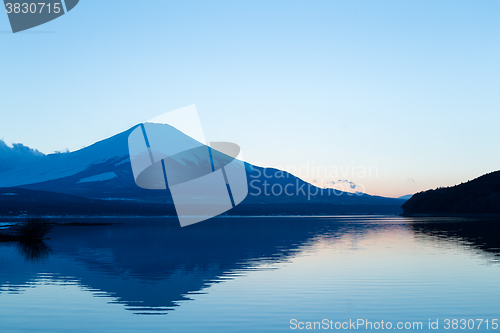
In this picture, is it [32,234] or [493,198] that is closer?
[32,234]

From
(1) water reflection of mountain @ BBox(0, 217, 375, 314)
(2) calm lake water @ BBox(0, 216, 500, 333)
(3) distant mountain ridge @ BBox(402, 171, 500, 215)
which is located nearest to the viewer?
(2) calm lake water @ BBox(0, 216, 500, 333)

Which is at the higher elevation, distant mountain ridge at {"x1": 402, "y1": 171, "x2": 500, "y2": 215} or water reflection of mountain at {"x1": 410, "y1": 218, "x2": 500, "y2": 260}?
distant mountain ridge at {"x1": 402, "y1": 171, "x2": 500, "y2": 215}

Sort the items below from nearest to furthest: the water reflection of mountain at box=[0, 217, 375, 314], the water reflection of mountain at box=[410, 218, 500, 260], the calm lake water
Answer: the calm lake water
the water reflection of mountain at box=[0, 217, 375, 314]
the water reflection of mountain at box=[410, 218, 500, 260]

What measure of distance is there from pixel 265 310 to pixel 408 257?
20598 mm

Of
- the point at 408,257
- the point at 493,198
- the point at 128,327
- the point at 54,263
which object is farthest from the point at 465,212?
the point at 128,327

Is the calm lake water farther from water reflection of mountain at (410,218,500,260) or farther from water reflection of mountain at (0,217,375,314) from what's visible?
water reflection of mountain at (410,218,500,260)

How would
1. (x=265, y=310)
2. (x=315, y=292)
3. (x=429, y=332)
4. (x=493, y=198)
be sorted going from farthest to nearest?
(x=493, y=198) → (x=315, y=292) → (x=265, y=310) → (x=429, y=332)

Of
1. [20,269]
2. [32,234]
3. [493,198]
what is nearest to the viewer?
[20,269]

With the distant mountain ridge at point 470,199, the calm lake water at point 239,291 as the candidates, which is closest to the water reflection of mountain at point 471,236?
the calm lake water at point 239,291

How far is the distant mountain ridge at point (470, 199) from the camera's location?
170250 mm

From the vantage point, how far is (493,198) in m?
169

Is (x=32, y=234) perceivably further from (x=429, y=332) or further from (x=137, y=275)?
(x=429, y=332)

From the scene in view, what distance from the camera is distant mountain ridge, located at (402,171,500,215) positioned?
170 metres

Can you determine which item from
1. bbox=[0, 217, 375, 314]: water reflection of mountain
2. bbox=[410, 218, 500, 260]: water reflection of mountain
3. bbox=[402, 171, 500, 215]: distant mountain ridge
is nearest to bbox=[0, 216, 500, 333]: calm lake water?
bbox=[0, 217, 375, 314]: water reflection of mountain
